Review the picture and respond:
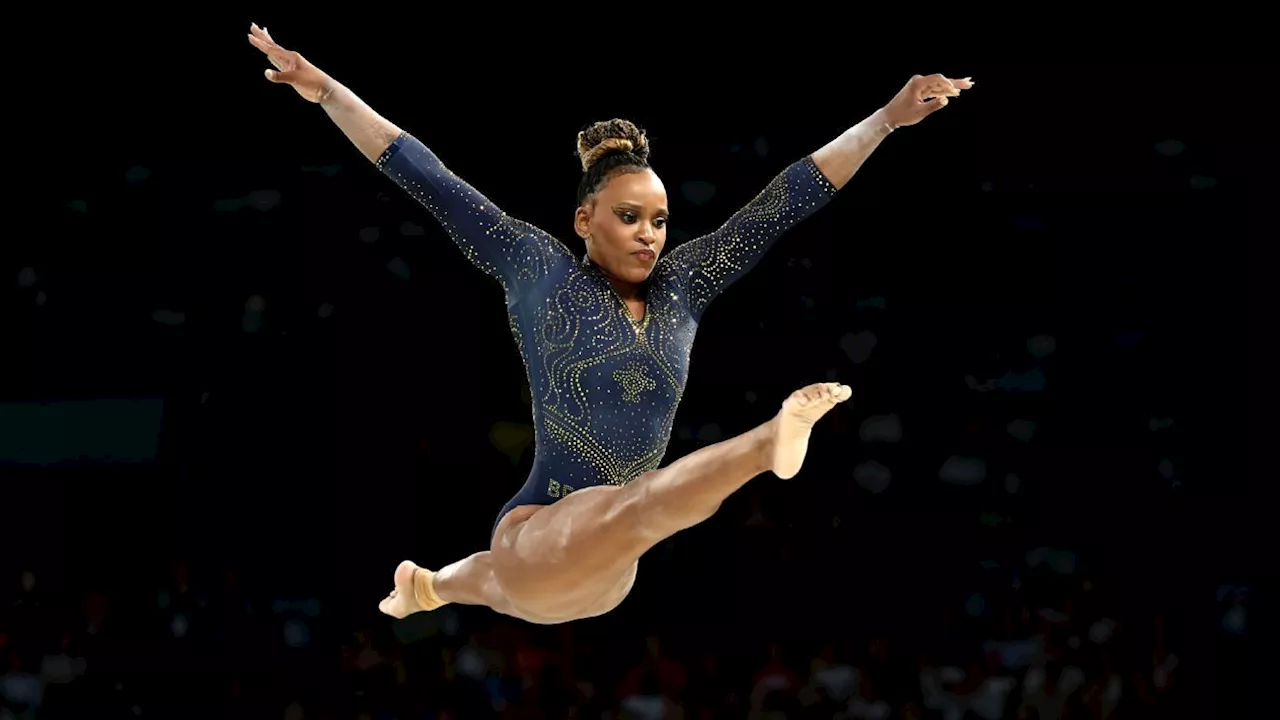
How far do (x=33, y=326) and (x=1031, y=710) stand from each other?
3168 millimetres

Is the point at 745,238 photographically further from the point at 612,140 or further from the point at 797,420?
the point at 797,420

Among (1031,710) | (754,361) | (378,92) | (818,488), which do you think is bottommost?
(1031,710)

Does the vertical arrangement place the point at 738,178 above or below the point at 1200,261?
above

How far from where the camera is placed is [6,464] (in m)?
4.35

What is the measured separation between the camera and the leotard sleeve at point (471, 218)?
278 cm

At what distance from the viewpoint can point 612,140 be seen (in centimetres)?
284

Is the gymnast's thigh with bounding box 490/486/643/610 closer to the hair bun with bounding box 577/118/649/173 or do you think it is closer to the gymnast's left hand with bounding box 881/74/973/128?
the hair bun with bounding box 577/118/649/173

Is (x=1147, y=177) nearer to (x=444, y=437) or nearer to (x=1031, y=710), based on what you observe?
(x=1031, y=710)

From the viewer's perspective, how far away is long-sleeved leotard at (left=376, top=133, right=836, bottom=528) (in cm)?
273

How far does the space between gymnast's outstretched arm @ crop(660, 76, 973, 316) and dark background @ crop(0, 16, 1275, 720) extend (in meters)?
1.22

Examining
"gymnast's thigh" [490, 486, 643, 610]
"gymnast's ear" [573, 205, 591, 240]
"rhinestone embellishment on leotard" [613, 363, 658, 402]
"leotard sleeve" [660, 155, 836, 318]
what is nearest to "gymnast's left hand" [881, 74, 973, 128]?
"leotard sleeve" [660, 155, 836, 318]

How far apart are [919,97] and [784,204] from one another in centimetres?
35

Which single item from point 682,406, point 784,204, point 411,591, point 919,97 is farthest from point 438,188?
point 682,406

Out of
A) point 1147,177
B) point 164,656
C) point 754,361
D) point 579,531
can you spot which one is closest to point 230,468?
point 164,656
